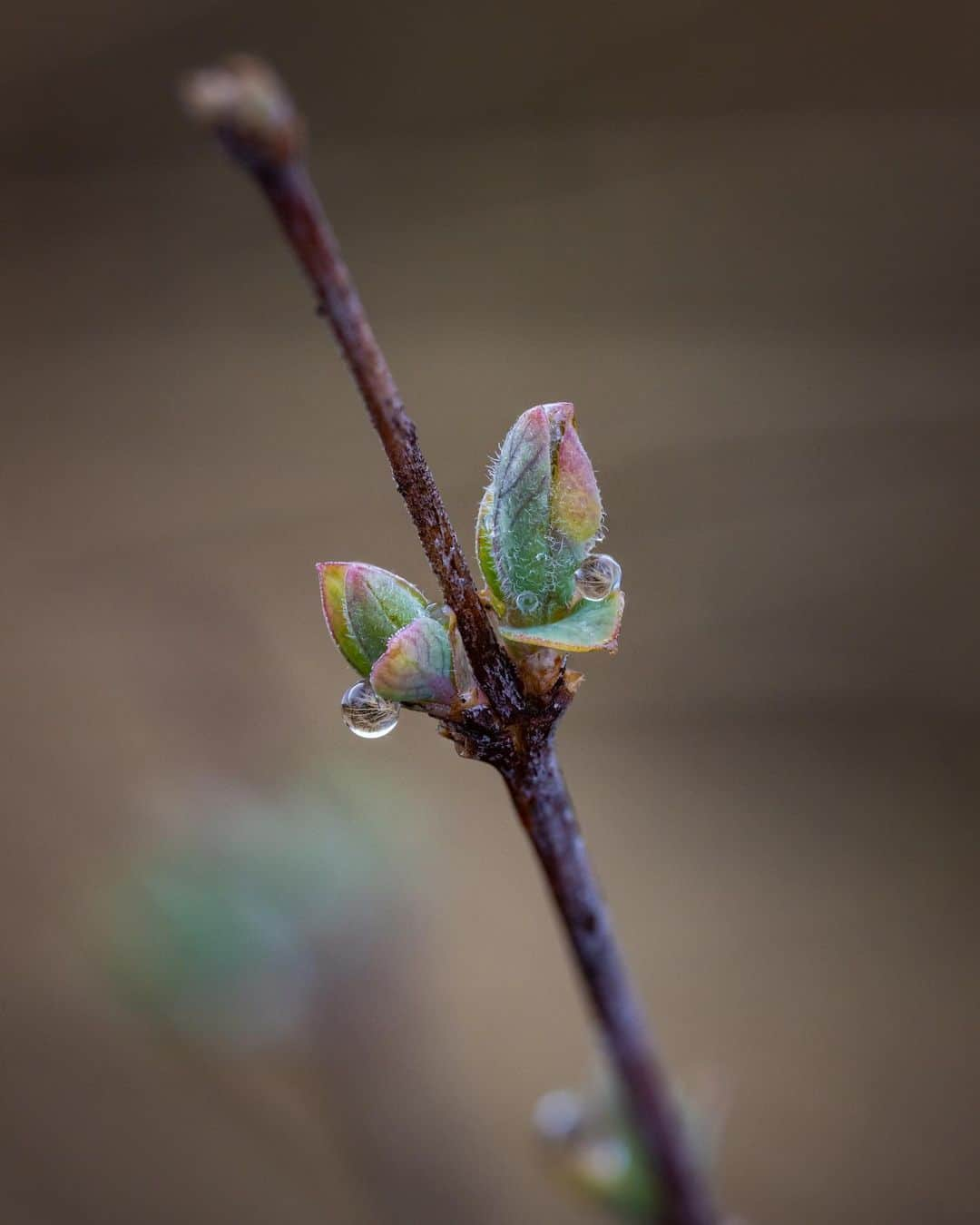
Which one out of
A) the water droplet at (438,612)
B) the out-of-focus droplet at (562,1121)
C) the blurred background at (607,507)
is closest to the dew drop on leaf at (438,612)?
the water droplet at (438,612)

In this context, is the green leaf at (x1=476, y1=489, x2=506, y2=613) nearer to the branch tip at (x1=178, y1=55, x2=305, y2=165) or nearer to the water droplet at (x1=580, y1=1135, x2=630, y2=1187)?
the branch tip at (x1=178, y1=55, x2=305, y2=165)

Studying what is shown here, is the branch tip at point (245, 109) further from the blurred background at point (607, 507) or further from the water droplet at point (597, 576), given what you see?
the blurred background at point (607, 507)

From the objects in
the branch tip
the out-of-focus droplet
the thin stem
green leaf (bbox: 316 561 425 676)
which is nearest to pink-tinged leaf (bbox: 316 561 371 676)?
green leaf (bbox: 316 561 425 676)

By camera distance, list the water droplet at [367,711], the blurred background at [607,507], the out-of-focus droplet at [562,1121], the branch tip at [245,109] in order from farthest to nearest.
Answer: the blurred background at [607,507] < the out-of-focus droplet at [562,1121] < the water droplet at [367,711] < the branch tip at [245,109]

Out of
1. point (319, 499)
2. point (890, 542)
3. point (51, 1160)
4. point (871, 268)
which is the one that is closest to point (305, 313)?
point (319, 499)

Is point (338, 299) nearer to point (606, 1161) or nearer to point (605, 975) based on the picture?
point (605, 975)
